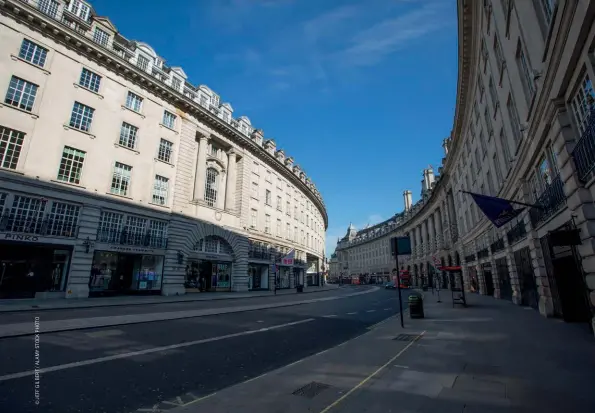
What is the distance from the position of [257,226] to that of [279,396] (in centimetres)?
3580

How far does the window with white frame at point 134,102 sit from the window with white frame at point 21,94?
671cm

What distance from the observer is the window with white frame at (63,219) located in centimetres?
2042

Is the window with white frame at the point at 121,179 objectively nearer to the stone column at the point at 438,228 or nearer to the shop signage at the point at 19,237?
the shop signage at the point at 19,237

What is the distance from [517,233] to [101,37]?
116 feet

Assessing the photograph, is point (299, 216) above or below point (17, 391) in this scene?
above

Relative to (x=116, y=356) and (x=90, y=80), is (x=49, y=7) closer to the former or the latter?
(x=90, y=80)

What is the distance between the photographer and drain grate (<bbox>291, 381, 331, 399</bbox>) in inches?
181

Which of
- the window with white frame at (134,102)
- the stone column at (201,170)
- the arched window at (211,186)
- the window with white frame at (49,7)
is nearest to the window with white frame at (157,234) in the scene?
the stone column at (201,170)

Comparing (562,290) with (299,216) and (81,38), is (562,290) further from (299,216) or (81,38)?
(299,216)

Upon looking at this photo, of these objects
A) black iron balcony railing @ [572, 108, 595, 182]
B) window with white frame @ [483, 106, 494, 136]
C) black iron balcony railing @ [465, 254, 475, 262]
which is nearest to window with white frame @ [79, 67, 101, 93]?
black iron balcony railing @ [572, 108, 595, 182]

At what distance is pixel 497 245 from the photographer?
900 inches

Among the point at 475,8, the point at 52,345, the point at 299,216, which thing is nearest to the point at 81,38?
the point at 52,345

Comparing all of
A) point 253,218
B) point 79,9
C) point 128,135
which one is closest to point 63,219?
point 128,135

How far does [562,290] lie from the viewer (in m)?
11.8
